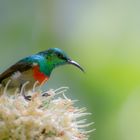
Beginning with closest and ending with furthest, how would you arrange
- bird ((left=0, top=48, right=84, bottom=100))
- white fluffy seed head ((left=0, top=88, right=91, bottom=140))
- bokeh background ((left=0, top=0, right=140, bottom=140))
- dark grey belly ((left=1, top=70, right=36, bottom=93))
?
white fluffy seed head ((left=0, top=88, right=91, bottom=140)) → dark grey belly ((left=1, top=70, right=36, bottom=93)) → bird ((left=0, top=48, right=84, bottom=100)) → bokeh background ((left=0, top=0, right=140, bottom=140))

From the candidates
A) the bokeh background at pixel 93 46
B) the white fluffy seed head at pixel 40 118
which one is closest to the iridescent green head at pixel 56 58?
the white fluffy seed head at pixel 40 118

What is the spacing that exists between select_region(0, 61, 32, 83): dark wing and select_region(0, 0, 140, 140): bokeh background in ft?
4.06

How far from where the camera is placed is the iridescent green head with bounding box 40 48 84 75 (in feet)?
8.65

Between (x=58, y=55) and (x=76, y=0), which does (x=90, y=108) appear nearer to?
(x=76, y=0)

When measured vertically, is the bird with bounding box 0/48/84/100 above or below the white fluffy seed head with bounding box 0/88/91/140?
above

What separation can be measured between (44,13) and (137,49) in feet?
2.24

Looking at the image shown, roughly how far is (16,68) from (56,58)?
0.16 m

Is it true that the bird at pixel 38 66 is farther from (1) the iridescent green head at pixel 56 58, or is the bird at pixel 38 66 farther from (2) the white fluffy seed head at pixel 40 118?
(2) the white fluffy seed head at pixel 40 118

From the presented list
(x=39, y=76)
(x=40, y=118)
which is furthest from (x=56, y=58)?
(x=40, y=118)

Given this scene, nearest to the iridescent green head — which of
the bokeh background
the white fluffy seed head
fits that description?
the white fluffy seed head

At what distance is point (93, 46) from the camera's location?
4.45 m

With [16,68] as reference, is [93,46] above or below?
above

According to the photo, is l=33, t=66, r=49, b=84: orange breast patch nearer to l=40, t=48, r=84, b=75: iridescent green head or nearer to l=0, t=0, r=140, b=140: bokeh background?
l=40, t=48, r=84, b=75: iridescent green head

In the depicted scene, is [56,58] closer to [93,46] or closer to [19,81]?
[19,81]
